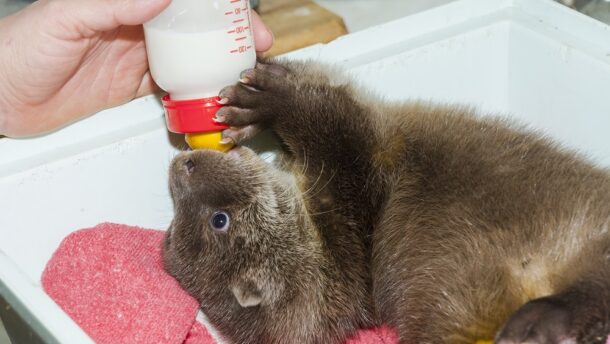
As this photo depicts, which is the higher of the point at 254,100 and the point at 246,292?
the point at 254,100

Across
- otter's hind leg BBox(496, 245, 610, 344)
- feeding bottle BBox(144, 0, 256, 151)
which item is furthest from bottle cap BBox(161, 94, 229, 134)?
otter's hind leg BBox(496, 245, 610, 344)

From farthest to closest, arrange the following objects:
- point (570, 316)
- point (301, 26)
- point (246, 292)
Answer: point (301, 26) < point (246, 292) < point (570, 316)

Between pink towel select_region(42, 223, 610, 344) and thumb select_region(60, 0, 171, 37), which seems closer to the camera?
thumb select_region(60, 0, 171, 37)

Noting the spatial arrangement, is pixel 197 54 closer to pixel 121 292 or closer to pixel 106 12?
pixel 106 12

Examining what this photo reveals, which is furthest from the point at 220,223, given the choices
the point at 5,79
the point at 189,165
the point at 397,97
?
the point at 397,97

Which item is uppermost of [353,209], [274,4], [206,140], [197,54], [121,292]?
[197,54]

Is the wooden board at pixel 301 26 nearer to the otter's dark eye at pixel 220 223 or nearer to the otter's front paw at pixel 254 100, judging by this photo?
the otter's front paw at pixel 254 100

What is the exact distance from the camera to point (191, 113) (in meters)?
1.94

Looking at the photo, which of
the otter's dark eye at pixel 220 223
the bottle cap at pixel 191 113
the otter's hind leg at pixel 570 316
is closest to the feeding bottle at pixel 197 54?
the bottle cap at pixel 191 113

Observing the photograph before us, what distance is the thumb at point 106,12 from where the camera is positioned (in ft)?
6.05

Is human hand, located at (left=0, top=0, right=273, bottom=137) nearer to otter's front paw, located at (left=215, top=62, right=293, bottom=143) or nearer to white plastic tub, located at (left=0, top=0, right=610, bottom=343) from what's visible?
white plastic tub, located at (left=0, top=0, right=610, bottom=343)

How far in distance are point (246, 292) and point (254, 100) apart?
42 centimetres

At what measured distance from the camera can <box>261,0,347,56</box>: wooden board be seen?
2.83 meters

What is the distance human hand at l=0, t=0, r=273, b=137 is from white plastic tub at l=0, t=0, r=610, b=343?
65 mm
